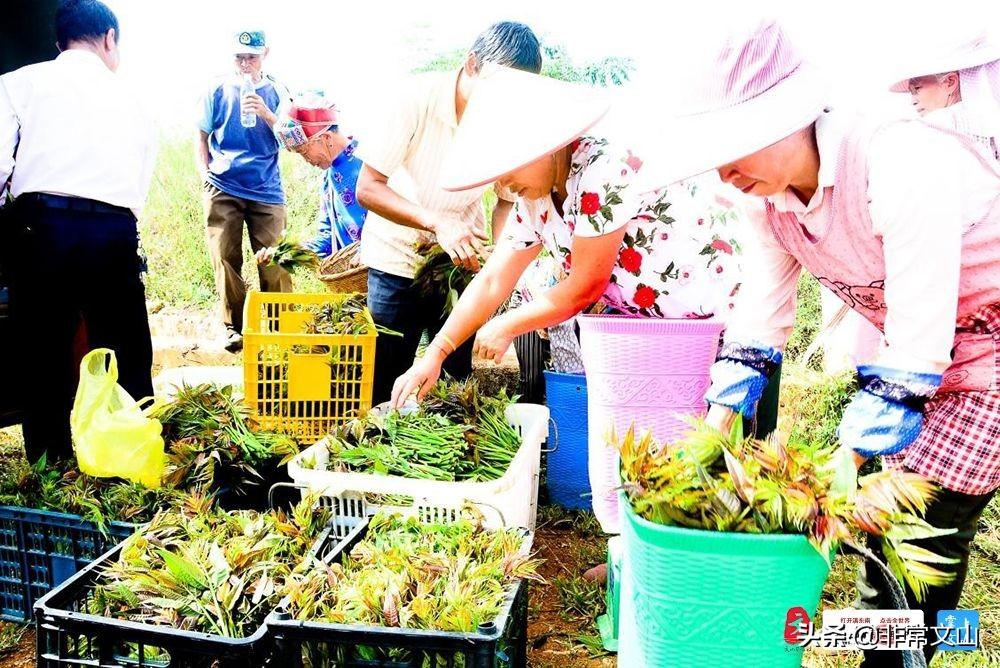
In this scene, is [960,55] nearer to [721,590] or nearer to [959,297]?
[959,297]

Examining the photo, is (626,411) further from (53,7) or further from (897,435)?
(53,7)

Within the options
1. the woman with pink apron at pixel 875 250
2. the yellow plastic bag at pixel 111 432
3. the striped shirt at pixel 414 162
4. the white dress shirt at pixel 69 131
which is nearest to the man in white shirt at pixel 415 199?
the striped shirt at pixel 414 162

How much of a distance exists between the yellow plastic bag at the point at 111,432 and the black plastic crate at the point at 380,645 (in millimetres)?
1021

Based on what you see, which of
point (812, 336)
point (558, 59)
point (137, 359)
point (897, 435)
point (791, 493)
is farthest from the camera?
point (558, 59)

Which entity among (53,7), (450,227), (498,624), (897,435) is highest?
(53,7)

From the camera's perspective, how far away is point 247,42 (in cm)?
529

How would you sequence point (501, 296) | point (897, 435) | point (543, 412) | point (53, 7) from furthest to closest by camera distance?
point (53, 7) → point (543, 412) → point (501, 296) → point (897, 435)

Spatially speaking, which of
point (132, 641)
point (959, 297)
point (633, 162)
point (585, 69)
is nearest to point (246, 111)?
point (633, 162)

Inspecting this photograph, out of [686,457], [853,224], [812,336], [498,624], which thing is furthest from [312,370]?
[812,336]

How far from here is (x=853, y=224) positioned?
5.08ft

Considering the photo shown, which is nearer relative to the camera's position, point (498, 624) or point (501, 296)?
point (498, 624)

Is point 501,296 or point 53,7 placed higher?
point 53,7

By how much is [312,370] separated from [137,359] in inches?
50.5

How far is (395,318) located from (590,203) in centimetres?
146
